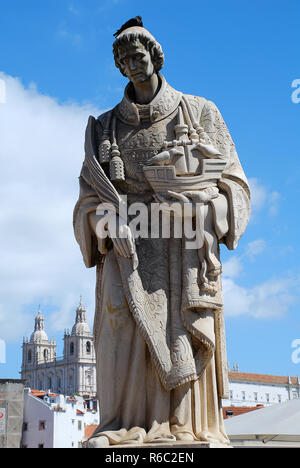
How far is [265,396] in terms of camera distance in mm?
127125

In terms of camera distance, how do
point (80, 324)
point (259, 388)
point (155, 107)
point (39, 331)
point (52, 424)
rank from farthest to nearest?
point (39, 331), point (80, 324), point (259, 388), point (52, 424), point (155, 107)

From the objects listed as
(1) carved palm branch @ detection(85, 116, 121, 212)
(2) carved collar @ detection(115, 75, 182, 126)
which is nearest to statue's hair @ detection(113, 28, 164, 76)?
(2) carved collar @ detection(115, 75, 182, 126)

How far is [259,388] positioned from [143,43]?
417 ft

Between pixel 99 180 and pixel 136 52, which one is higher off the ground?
pixel 136 52

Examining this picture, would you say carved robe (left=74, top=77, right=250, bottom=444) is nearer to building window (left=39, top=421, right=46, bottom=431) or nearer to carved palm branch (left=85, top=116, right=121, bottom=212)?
carved palm branch (left=85, top=116, right=121, bottom=212)

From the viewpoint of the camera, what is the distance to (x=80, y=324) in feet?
583

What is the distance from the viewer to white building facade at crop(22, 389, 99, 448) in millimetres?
59812

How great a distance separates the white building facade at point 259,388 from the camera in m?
120

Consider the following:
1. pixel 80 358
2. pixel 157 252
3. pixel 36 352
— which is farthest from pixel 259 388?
pixel 157 252

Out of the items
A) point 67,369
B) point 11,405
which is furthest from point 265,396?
point 11,405

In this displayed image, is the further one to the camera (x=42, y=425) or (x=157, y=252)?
(x=42, y=425)

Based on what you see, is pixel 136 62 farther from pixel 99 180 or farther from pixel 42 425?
pixel 42 425

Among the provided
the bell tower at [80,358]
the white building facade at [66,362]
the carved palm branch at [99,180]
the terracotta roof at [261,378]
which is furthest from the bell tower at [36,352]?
the carved palm branch at [99,180]

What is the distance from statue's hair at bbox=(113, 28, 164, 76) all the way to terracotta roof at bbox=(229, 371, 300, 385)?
385 feet
